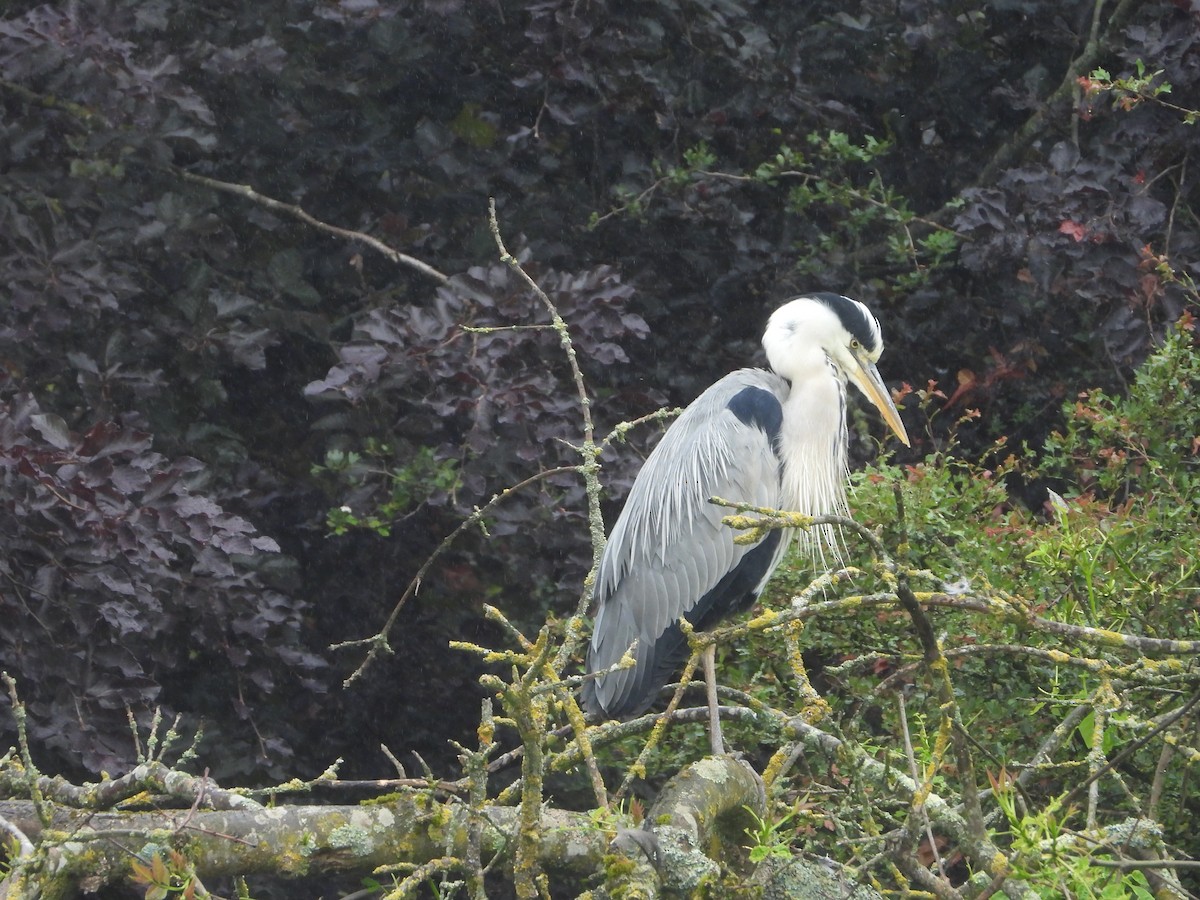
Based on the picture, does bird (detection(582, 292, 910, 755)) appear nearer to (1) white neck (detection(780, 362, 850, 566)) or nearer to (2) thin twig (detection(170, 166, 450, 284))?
(1) white neck (detection(780, 362, 850, 566))

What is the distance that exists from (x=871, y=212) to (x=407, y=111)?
1.56 metres

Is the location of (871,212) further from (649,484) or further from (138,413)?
(138,413)

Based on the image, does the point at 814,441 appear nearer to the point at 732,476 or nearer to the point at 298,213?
the point at 732,476

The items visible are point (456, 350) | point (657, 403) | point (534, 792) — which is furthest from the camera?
point (657, 403)

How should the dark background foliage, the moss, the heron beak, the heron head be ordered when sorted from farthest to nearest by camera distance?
the heron head
the heron beak
the dark background foliage
the moss

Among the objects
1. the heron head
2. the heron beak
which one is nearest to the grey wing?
the heron head

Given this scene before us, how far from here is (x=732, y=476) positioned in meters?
4.50

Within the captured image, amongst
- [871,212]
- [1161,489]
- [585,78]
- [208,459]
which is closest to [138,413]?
[208,459]

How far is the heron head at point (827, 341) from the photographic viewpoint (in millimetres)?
4395

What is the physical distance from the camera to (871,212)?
4848 millimetres

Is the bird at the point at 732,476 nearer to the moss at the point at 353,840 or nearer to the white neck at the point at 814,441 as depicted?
the white neck at the point at 814,441

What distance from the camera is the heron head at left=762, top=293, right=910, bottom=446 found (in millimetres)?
4395

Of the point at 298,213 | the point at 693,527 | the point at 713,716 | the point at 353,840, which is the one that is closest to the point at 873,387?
the point at 693,527

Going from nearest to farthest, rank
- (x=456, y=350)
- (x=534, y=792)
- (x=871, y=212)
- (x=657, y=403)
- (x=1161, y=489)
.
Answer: (x=534, y=792), (x=1161, y=489), (x=456, y=350), (x=657, y=403), (x=871, y=212)
